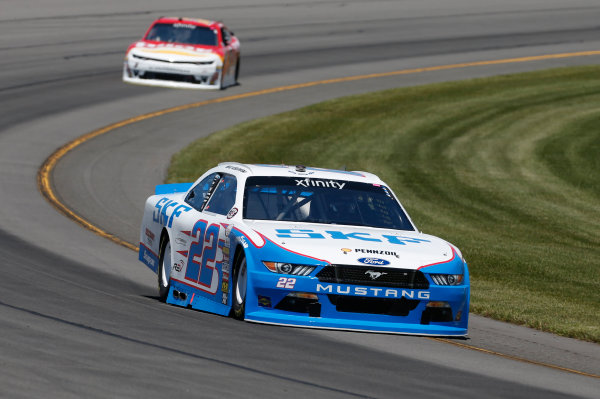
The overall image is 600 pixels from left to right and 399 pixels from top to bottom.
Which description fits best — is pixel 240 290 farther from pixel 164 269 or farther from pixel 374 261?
pixel 164 269

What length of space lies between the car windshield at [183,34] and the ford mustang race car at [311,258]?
1936cm

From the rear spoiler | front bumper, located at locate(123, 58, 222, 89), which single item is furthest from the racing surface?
the rear spoiler

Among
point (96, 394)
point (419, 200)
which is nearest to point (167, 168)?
point (419, 200)

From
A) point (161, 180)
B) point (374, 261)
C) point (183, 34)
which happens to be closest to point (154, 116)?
point (183, 34)

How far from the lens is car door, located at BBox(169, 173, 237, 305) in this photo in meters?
11.0

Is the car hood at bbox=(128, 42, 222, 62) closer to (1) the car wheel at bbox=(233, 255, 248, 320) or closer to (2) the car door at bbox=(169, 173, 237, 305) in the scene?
(2) the car door at bbox=(169, 173, 237, 305)

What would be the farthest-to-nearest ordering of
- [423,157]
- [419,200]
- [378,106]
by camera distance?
[378,106]
[423,157]
[419,200]

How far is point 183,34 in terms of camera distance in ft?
104

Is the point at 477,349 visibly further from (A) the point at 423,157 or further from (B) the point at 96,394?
(A) the point at 423,157

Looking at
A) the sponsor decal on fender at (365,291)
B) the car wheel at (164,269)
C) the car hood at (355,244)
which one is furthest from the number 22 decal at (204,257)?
the sponsor decal on fender at (365,291)

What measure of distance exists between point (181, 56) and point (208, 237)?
1959 cm

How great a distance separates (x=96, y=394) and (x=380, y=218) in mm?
4819

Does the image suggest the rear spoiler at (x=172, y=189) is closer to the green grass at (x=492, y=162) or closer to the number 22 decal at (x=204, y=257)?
the number 22 decal at (x=204, y=257)

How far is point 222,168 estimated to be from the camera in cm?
1256
